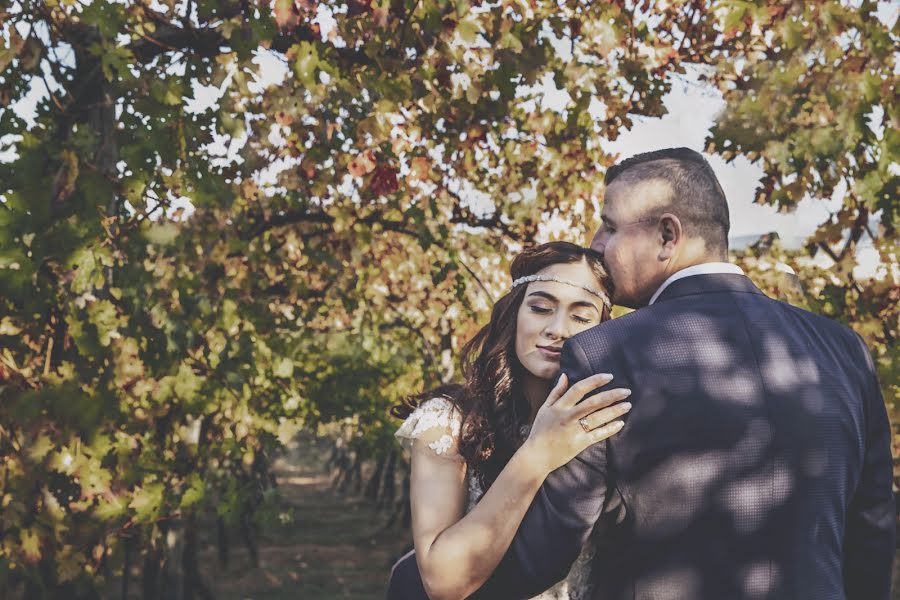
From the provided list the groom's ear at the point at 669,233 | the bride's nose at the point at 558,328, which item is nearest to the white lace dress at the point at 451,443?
the bride's nose at the point at 558,328

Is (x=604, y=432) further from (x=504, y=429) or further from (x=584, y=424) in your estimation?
(x=504, y=429)

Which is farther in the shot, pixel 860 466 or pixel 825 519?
pixel 860 466

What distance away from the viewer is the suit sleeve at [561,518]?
7.01ft

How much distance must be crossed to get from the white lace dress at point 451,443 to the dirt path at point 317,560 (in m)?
13.5

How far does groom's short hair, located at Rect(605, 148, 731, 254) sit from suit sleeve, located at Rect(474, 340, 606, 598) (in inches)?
21.1

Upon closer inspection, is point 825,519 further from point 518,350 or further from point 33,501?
point 33,501

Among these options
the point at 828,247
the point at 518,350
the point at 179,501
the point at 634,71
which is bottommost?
the point at 179,501

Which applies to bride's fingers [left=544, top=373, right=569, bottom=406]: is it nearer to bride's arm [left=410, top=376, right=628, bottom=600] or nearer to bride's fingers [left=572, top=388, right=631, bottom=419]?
bride's arm [left=410, top=376, right=628, bottom=600]

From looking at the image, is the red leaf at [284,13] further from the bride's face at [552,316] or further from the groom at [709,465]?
the groom at [709,465]

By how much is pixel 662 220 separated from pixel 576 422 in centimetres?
68

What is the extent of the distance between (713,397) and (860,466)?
1.82ft

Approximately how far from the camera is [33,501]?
188 inches

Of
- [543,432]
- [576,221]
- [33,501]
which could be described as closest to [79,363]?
[33,501]

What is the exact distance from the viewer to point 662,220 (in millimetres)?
2428
